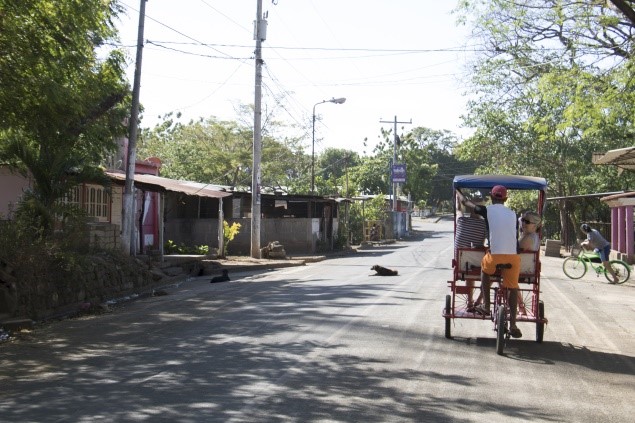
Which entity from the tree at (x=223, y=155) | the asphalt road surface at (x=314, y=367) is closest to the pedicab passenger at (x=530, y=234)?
the asphalt road surface at (x=314, y=367)

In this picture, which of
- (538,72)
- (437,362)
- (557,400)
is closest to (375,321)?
(437,362)

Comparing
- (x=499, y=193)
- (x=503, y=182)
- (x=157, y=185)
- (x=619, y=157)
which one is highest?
(x=619, y=157)

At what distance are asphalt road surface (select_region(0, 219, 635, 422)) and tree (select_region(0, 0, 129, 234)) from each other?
136 inches

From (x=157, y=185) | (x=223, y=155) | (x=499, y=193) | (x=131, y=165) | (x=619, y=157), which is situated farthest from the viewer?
(x=223, y=155)

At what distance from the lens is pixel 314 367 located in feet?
25.4

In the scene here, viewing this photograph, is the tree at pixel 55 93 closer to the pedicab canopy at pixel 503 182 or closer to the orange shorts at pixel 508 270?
the pedicab canopy at pixel 503 182

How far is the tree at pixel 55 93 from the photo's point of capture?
10.9 metres

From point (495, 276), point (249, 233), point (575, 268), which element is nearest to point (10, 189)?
point (249, 233)

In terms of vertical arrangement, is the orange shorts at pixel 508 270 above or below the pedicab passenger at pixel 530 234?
below

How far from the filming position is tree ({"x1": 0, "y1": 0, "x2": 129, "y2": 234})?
1086 centimetres

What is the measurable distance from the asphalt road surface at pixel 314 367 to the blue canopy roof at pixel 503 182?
2.11 metres

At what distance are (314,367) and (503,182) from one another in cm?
402

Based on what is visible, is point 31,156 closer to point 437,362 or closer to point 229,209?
point 437,362

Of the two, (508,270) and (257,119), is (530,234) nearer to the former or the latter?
(508,270)
